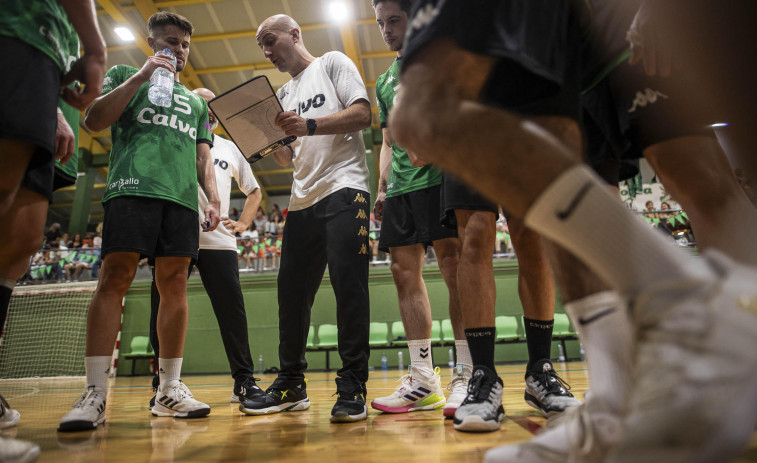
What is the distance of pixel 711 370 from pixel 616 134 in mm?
911

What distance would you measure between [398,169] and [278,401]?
1.29 metres

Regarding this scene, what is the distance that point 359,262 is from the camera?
2.07 metres

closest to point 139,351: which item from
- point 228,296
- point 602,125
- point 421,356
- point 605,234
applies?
point 228,296

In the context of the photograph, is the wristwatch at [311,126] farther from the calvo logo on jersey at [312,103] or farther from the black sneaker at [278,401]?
the black sneaker at [278,401]

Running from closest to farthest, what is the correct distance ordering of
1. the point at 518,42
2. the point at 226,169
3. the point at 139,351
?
the point at 518,42
the point at 226,169
the point at 139,351

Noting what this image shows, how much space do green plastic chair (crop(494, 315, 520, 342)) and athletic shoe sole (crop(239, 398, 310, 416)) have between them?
5.73m

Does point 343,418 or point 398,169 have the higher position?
point 398,169

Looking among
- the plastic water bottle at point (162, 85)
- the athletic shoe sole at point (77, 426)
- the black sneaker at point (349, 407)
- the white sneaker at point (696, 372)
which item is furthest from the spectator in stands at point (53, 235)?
the white sneaker at point (696, 372)

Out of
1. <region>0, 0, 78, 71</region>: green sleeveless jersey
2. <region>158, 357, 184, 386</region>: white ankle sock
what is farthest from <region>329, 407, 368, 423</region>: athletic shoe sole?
<region>0, 0, 78, 71</region>: green sleeveless jersey

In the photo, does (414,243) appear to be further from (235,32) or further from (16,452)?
(235,32)

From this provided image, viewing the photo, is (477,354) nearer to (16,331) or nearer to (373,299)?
(373,299)

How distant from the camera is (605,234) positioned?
0.64 meters

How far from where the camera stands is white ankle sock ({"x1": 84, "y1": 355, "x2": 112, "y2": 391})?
1860 mm

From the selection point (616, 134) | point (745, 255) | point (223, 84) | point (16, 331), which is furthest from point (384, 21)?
point (223, 84)
